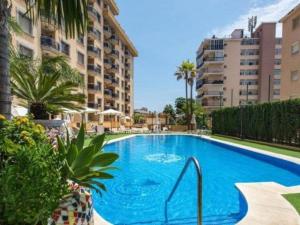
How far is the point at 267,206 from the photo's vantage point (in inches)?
186

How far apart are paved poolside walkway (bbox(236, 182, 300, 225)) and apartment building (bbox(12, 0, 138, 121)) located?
17.3 meters

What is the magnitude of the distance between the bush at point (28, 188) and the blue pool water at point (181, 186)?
3.22 metres

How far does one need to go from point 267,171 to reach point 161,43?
79.9 feet

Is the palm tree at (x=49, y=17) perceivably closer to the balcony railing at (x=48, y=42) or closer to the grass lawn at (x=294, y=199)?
the grass lawn at (x=294, y=199)

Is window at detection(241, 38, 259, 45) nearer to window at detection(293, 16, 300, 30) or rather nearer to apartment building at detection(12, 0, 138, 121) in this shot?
apartment building at detection(12, 0, 138, 121)

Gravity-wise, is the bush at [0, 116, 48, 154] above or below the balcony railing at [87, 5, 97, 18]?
below

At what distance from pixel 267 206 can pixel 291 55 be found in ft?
76.9

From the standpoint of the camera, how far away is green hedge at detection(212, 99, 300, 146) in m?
14.3

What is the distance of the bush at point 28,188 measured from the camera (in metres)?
2.29

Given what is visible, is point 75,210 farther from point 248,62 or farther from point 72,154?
point 248,62

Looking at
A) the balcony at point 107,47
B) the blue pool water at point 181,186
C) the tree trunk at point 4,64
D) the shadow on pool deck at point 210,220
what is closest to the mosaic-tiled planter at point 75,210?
the tree trunk at point 4,64

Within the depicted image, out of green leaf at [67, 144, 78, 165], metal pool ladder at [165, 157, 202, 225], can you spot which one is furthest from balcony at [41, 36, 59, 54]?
green leaf at [67, 144, 78, 165]

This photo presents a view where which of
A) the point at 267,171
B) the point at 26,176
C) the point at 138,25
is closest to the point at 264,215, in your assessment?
the point at 26,176

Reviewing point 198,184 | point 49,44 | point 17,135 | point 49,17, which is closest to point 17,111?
point 49,17
